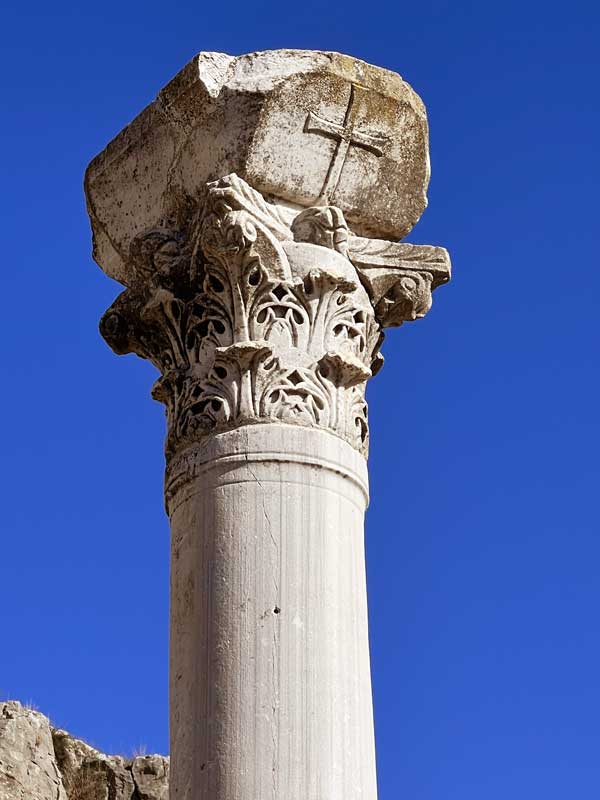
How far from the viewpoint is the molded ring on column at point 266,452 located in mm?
8977

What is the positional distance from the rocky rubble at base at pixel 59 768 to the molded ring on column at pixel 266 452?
580 centimetres

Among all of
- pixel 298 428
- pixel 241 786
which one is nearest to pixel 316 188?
pixel 298 428

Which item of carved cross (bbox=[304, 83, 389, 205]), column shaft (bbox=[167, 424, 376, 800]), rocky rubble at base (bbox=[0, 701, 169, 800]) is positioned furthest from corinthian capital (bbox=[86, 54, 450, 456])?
rocky rubble at base (bbox=[0, 701, 169, 800])

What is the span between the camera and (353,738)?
8.41 metres

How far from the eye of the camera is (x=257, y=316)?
31.0 feet

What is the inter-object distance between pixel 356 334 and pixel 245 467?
3.90 feet

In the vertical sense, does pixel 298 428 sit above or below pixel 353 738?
above

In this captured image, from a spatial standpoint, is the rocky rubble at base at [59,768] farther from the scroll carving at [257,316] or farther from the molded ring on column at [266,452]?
the molded ring on column at [266,452]

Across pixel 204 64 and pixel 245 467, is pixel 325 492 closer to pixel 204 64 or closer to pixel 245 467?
pixel 245 467

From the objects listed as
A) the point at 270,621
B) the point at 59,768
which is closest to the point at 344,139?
the point at 270,621

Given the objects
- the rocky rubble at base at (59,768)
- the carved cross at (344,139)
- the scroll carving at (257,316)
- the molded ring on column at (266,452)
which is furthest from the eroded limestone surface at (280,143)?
the rocky rubble at base at (59,768)

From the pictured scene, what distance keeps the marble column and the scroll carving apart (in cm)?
1

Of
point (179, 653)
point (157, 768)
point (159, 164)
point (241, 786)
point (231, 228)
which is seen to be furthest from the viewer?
point (157, 768)

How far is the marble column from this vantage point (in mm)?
8344
